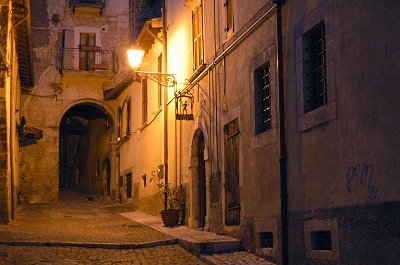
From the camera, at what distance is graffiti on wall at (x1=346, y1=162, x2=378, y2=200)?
249 inches

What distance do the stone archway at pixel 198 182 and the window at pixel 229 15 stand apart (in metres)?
2.84

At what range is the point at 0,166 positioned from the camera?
1359 centimetres

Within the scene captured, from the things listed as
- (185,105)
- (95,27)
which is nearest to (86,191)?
(95,27)

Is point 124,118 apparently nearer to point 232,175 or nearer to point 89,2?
point 89,2

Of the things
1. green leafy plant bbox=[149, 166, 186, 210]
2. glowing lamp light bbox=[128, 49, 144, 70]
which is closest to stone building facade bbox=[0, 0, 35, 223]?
glowing lamp light bbox=[128, 49, 144, 70]

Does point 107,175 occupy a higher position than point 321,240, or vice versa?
point 107,175

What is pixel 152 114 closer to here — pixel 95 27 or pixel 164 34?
pixel 164 34

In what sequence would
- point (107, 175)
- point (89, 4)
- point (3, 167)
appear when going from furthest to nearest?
point (107, 175)
point (89, 4)
point (3, 167)

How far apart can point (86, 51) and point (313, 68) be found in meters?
17.7

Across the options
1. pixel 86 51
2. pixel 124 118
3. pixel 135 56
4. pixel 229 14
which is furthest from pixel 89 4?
pixel 229 14

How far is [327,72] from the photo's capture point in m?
7.38

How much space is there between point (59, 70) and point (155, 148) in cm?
827

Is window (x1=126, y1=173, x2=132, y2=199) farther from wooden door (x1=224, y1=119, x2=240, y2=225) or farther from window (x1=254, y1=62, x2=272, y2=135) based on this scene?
window (x1=254, y1=62, x2=272, y2=135)

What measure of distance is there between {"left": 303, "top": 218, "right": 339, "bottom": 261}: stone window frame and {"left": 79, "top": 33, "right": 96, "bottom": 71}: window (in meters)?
17.9
